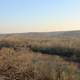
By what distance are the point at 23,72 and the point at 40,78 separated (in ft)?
4.13

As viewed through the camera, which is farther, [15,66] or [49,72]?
[15,66]

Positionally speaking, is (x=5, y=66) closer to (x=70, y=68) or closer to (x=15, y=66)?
(x=15, y=66)

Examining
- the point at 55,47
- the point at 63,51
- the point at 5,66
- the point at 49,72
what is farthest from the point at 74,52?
the point at 49,72

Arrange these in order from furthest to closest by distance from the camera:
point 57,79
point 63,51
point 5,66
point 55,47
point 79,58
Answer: point 55,47 < point 63,51 < point 79,58 < point 5,66 < point 57,79

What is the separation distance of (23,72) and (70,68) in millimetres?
2123

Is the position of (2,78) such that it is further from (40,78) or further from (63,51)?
(63,51)

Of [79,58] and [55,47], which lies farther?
[55,47]

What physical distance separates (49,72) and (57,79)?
67cm

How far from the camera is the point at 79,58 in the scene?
2381 centimetres

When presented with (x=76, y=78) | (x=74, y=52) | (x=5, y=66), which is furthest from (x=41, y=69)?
(x=74, y=52)

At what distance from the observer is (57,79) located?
12391 mm

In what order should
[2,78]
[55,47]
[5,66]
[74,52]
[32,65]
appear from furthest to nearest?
[55,47] < [74,52] < [5,66] < [32,65] < [2,78]

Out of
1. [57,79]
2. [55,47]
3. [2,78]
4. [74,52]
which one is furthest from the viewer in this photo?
[55,47]

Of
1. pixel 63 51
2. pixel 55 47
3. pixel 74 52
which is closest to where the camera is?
pixel 74 52
